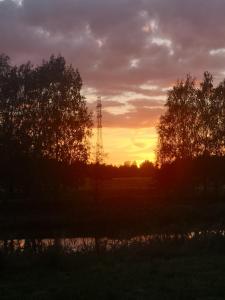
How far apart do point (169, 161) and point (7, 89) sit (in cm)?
2315

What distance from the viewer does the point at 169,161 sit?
226ft

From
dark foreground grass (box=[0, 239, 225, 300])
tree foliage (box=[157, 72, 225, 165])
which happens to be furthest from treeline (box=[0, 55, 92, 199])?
dark foreground grass (box=[0, 239, 225, 300])

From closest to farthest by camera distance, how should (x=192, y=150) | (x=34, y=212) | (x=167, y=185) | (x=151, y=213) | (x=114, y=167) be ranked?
1. (x=151, y=213)
2. (x=34, y=212)
3. (x=192, y=150)
4. (x=167, y=185)
5. (x=114, y=167)

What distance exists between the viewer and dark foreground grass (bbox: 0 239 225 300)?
11375 millimetres

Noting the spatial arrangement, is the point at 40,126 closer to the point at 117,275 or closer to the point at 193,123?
the point at 193,123

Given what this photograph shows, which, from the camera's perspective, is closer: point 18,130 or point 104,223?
point 104,223

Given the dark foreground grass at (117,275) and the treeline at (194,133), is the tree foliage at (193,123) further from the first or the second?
the dark foreground grass at (117,275)

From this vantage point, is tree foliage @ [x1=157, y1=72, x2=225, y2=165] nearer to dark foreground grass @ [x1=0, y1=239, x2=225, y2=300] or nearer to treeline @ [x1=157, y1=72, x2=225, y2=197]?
treeline @ [x1=157, y1=72, x2=225, y2=197]

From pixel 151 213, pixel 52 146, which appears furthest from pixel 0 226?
pixel 52 146

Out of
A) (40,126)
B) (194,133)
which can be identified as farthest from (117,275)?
(194,133)

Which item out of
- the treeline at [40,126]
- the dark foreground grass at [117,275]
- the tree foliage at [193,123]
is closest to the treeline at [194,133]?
the tree foliage at [193,123]

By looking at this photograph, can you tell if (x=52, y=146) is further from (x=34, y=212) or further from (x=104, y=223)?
(x=104, y=223)

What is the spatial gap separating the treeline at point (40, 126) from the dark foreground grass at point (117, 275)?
36408 mm

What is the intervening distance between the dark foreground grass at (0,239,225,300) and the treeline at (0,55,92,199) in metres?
36.4
